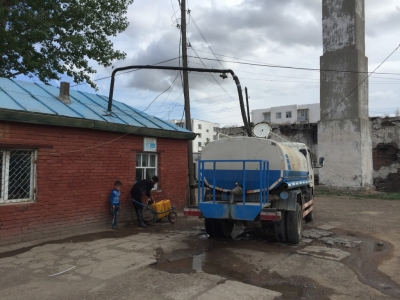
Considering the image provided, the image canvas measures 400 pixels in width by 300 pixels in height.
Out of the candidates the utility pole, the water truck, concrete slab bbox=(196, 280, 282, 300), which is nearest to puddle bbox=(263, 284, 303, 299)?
concrete slab bbox=(196, 280, 282, 300)

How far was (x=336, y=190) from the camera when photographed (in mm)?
20938

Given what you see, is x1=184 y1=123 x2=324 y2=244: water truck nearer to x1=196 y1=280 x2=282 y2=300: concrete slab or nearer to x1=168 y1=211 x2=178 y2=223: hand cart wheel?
x1=196 y1=280 x2=282 y2=300: concrete slab

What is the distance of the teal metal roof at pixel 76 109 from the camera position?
7.75 metres

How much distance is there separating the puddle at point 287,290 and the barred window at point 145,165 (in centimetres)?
634

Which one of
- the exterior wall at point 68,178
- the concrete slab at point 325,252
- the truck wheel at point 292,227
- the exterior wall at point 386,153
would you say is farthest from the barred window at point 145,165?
the exterior wall at point 386,153

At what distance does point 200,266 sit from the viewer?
6105 mm

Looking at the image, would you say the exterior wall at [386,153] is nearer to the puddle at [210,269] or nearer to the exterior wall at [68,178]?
the exterior wall at [68,178]

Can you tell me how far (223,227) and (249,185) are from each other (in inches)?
59.2

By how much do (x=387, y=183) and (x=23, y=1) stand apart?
23.3 meters

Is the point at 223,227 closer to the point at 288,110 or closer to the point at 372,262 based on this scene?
the point at 372,262

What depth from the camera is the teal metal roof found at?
7750 mm

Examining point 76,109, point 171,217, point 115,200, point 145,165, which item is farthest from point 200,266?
point 76,109

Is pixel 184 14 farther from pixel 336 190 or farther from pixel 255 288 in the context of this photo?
pixel 336 190

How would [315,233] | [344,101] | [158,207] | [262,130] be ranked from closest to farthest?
1. [315,233]
2. [158,207]
3. [262,130]
4. [344,101]
